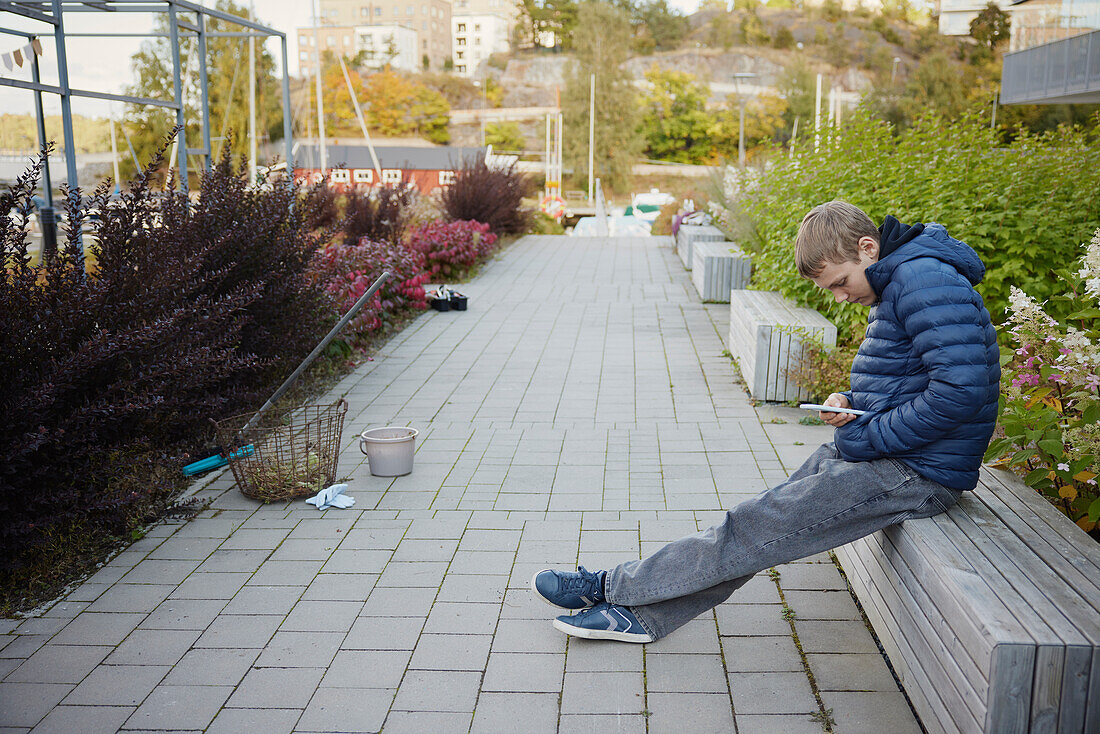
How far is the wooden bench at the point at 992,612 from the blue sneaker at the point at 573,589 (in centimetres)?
92

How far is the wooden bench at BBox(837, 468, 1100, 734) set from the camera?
2.06 metres

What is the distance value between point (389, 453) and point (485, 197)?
13.0 meters

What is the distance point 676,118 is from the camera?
7194 cm

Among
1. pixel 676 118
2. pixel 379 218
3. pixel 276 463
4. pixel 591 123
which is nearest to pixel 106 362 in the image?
pixel 276 463

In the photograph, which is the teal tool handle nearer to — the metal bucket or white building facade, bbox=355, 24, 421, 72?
the metal bucket

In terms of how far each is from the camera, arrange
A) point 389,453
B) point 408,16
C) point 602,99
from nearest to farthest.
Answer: point 389,453
point 602,99
point 408,16

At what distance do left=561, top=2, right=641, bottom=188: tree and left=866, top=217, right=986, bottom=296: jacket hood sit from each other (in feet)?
183

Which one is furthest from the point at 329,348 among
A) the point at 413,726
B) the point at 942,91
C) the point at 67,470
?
the point at 942,91

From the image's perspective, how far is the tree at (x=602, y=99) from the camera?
56844mm

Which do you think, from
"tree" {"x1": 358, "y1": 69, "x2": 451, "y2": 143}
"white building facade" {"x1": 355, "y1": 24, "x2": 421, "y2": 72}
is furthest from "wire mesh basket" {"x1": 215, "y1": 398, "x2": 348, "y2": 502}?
"white building facade" {"x1": 355, "y1": 24, "x2": 421, "y2": 72}

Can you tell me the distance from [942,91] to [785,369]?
5634cm

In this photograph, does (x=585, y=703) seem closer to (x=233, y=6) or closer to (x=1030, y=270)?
(x=1030, y=270)

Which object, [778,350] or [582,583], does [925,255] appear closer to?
[582,583]

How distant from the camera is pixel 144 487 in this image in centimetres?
394
